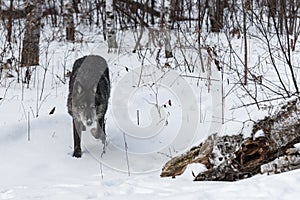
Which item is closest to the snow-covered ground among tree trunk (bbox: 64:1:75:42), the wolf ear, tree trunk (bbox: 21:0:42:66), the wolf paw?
the wolf paw

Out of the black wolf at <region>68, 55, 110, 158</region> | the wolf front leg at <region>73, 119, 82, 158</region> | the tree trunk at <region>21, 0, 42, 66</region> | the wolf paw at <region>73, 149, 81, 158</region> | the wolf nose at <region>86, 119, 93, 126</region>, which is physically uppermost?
the tree trunk at <region>21, 0, 42, 66</region>

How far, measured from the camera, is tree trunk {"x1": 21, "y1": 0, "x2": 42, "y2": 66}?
9.15m

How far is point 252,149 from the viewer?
12.9 ft

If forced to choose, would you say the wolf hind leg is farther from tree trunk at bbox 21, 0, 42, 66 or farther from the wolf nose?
tree trunk at bbox 21, 0, 42, 66

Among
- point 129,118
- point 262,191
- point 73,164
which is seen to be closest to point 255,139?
point 262,191

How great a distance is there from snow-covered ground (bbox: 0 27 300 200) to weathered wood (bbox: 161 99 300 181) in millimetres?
135

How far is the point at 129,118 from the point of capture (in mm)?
→ 6309

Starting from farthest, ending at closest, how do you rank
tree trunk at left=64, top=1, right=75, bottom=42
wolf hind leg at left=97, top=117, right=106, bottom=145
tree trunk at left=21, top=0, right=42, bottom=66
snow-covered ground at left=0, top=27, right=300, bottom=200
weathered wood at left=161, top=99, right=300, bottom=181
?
tree trunk at left=64, top=1, right=75, bottom=42 < tree trunk at left=21, top=0, right=42, bottom=66 < wolf hind leg at left=97, top=117, right=106, bottom=145 < weathered wood at left=161, top=99, right=300, bottom=181 < snow-covered ground at left=0, top=27, right=300, bottom=200

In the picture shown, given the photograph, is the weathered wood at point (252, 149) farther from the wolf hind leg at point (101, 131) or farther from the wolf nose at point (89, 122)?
the wolf hind leg at point (101, 131)

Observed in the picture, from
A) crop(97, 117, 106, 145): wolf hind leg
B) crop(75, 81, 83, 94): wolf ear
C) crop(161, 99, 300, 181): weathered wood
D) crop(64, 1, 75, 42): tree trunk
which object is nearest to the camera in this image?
crop(161, 99, 300, 181): weathered wood

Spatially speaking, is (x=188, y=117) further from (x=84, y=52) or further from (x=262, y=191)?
(x=84, y=52)

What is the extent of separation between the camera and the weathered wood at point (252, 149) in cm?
386

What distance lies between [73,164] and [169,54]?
601cm

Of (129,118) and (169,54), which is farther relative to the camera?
Result: (169,54)
